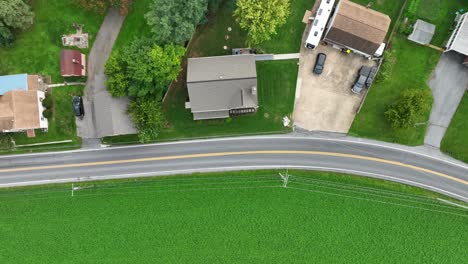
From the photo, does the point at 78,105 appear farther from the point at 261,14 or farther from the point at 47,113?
the point at 261,14

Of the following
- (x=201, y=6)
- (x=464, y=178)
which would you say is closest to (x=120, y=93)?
(x=201, y=6)

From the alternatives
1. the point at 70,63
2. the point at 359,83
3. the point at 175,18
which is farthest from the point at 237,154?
the point at 70,63

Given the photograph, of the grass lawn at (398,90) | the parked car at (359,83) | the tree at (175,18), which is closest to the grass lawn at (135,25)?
the tree at (175,18)

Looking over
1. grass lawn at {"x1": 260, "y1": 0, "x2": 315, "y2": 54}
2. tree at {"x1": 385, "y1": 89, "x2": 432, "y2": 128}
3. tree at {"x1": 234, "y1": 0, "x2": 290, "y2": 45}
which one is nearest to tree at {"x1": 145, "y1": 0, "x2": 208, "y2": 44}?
tree at {"x1": 234, "y1": 0, "x2": 290, "y2": 45}

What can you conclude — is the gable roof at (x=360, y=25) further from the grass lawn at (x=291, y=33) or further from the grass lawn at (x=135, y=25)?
the grass lawn at (x=135, y=25)

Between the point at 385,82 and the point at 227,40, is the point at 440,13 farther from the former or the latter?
the point at 227,40
